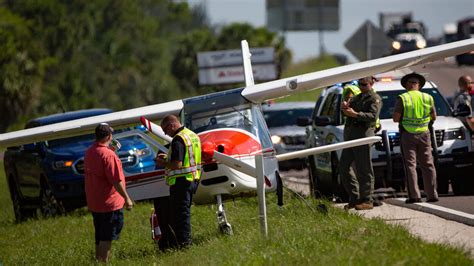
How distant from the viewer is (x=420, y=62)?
16359 millimetres

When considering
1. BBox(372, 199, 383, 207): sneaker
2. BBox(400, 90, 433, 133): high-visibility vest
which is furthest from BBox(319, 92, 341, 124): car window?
BBox(372, 199, 383, 207): sneaker

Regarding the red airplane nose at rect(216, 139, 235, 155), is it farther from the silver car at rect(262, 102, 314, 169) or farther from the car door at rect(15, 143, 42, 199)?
the silver car at rect(262, 102, 314, 169)

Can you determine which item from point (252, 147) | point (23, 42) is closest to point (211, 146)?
point (252, 147)

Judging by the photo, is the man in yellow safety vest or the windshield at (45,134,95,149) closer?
the man in yellow safety vest

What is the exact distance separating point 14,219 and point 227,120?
33.4 feet

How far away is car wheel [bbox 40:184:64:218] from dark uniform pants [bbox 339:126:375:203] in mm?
6419

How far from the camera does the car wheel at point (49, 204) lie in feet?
70.0

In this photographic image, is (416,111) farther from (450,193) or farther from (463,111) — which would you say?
(450,193)

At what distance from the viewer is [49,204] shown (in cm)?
2161

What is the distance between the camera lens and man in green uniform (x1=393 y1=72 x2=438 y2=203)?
1656 centimetres

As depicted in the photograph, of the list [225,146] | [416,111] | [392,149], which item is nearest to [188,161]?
[225,146]

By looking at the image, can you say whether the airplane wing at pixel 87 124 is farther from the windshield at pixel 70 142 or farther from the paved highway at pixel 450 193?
the windshield at pixel 70 142

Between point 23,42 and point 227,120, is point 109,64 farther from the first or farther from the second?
point 227,120

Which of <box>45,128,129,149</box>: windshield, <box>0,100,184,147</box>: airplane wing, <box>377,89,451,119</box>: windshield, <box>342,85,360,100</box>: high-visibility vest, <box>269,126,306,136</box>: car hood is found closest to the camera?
<box>0,100,184,147</box>: airplane wing
